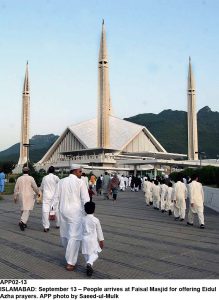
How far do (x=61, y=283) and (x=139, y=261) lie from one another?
162 centimetres

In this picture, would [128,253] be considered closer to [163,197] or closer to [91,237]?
[91,237]

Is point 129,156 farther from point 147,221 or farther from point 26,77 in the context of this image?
point 147,221

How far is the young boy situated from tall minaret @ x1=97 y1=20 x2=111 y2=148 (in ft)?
159

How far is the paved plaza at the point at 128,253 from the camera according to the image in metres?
4.38

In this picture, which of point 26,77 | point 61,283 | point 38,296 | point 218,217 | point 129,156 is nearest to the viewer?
point 38,296

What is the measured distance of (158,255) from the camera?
17.7ft

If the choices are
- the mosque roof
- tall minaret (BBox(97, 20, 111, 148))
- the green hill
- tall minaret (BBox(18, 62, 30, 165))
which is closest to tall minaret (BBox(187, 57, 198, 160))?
the mosque roof

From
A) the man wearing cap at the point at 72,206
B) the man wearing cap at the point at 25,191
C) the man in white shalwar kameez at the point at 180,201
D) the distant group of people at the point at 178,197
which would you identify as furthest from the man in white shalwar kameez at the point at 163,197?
the man wearing cap at the point at 72,206

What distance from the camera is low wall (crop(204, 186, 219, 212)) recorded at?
12.4 meters

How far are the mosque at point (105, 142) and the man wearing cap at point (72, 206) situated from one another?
122 ft

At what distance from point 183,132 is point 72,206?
359 ft

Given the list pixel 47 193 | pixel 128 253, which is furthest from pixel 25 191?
pixel 128 253

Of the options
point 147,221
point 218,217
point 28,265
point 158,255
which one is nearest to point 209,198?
point 218,217

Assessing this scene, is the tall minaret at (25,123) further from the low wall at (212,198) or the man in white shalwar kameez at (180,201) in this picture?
the man in white shalwar kameez at (180,201)
